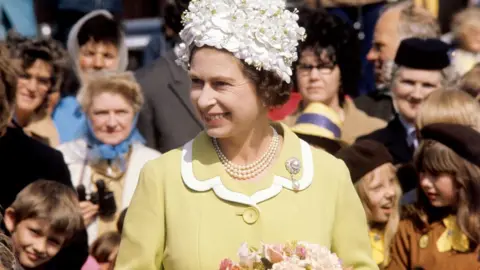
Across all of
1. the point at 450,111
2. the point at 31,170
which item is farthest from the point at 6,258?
the point at 450,111

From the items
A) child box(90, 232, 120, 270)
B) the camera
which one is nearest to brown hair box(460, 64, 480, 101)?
the camera

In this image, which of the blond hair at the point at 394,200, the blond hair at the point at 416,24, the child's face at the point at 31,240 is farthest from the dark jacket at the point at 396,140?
the child's face at the point at 31,240

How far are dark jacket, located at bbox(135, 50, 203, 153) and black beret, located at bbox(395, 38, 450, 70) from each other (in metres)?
1.39

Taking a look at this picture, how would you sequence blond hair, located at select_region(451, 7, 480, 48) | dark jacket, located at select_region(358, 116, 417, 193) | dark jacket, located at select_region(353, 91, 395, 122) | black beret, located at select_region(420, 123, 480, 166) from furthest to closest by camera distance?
blond hair, located at select_region(451, 7, 480, 48) → dark jacket, located at select_region(353, 91, 395, 122) → dark jacket, located at select_region(358, 116, 417, 193) → black beret, located at select_region(420, 123, 480, 166)

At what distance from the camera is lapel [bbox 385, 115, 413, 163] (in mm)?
7512

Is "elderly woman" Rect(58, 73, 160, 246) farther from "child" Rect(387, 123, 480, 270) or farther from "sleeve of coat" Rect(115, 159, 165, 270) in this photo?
"sleeve of coat" Rect(115, 159, 165, 270)

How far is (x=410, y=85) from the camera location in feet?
25.3

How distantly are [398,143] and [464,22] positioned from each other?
2169mm

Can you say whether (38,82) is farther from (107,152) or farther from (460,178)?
(460,178)

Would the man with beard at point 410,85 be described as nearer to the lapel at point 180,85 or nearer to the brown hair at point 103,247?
the lapel at point 180,85

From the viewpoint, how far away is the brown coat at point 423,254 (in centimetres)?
632

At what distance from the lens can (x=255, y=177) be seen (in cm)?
473

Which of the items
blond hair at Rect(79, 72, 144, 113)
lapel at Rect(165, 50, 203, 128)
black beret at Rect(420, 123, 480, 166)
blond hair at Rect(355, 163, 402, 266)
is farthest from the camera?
lapel at Rect(165, 50, 203, 128)

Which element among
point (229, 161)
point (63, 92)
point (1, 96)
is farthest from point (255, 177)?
point (63, 92)
